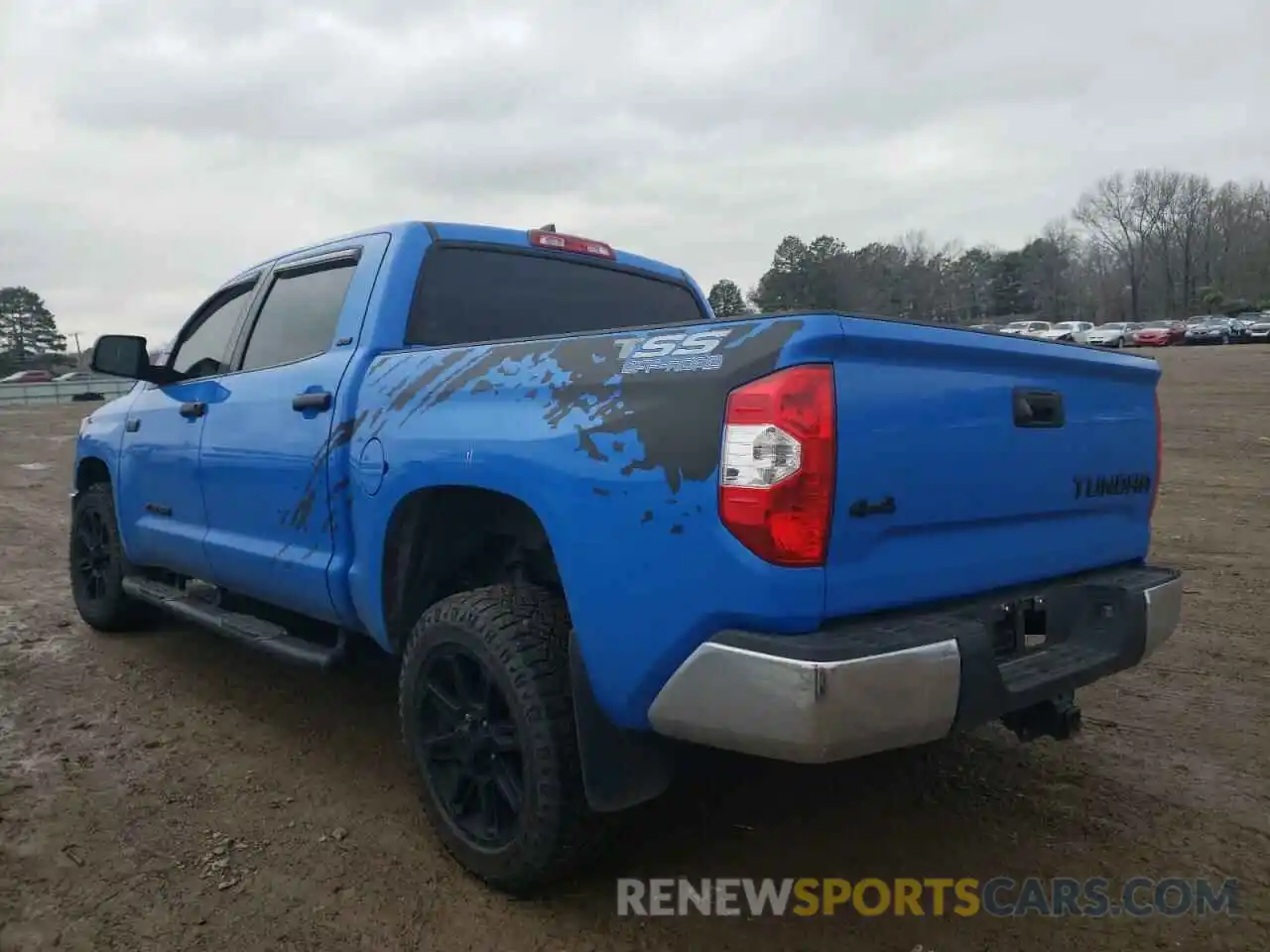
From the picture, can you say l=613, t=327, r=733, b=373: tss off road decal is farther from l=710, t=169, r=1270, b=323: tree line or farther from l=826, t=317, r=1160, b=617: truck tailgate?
l=710, t=169, r=1270, b=323: tree line

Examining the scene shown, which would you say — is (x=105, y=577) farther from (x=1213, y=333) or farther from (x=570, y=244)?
(x=1213, y=333)

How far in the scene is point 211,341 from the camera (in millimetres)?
4613

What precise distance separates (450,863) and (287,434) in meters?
1.65

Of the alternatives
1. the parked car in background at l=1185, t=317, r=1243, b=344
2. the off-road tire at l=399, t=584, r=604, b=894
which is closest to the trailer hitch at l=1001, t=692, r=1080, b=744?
the off-road tire at l=399, t=584, r=604, b=894

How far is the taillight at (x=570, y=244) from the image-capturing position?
3936 millimetres

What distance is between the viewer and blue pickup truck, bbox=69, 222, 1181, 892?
2043 millimetres

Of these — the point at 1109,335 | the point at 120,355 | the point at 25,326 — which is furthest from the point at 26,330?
the point at 120,355

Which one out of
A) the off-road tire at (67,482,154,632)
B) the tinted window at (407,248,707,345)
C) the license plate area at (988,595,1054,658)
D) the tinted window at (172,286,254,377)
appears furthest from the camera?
the off-road tire at (67,482,154,632)

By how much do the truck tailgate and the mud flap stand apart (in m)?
0.66

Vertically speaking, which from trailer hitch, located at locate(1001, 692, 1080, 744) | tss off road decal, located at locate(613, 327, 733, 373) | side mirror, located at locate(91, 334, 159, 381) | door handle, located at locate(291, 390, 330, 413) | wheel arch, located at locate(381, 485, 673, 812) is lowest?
trailer hitch, located at locate(1001, 692, 1080, 744)

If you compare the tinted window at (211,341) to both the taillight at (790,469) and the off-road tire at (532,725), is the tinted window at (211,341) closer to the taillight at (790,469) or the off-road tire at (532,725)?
the off-road tire at (532,725)

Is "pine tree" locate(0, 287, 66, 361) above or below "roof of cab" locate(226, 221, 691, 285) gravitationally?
above

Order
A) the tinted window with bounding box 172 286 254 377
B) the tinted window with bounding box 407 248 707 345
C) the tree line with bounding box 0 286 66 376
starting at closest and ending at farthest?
1. the tinted window with bounding box 407 248 707 345
2. the tinted window with bounding box 172 286 254 377
3. the tree line with bounding box 0 286 66 376

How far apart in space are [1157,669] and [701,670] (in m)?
3.35
